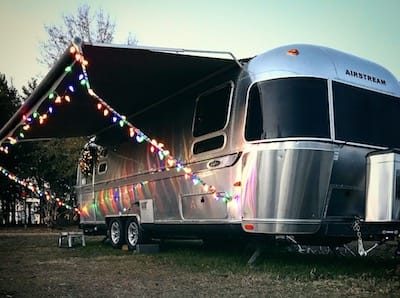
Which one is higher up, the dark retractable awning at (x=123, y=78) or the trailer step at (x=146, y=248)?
the dark retractable awning at (x=123, y=78)

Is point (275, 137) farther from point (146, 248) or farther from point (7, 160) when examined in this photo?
point (7, 160)

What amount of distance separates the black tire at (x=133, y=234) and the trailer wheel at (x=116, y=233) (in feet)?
0.82

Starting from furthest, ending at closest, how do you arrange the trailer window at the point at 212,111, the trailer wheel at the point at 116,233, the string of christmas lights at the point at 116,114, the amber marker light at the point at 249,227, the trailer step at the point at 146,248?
the trailer wheel at the point at 116,233 < the trailer step at the point at 146,248 < the trailer window at the point at 212,111 < the string of christmas lights at the point at 116,114 < the amber marker light at the point at 249,227

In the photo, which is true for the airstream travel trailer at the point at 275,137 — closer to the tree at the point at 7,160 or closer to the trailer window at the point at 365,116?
the trailer window at the point at 365,116

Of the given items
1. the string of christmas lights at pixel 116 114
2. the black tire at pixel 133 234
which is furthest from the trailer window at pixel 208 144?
the black tire at pixel 133 234

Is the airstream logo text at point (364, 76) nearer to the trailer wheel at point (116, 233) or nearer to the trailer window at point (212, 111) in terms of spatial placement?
the trailer window at point (212, 111)

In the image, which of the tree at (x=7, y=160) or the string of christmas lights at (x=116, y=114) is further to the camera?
the tree at (x=7, y=160)

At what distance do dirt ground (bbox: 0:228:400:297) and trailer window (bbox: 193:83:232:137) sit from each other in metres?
2.17

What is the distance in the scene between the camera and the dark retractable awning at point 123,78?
6.90 metres

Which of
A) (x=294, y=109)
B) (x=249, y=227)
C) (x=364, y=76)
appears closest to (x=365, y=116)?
(x=364, y=76)

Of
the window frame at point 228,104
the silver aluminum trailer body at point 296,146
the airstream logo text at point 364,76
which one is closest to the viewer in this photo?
the silver aluminum trailer body at point 296,146

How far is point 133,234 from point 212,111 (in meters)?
3.96

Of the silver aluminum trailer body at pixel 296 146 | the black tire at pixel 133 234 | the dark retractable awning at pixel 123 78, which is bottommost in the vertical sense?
the black tire at pixel 133 234

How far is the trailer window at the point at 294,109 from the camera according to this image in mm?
6539
